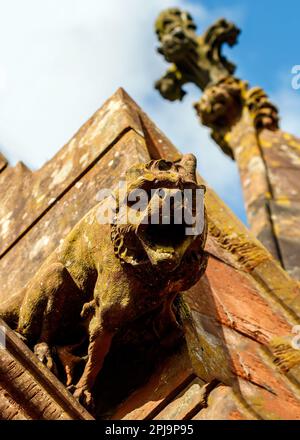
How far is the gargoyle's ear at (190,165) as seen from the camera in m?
3.43

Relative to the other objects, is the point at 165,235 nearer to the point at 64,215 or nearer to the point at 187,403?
the point at 187,403

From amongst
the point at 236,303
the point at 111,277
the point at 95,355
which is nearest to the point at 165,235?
the point at 111,277

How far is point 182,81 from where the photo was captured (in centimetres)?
1111

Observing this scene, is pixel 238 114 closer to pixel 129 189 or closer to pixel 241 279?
pixel 241 279

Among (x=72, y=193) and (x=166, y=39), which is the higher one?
(x=166, y=39)

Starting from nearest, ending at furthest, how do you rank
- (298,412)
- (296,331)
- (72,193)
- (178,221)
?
(178,221) < (298,412) < (296,331) < (72,193)

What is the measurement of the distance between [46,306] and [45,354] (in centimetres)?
19

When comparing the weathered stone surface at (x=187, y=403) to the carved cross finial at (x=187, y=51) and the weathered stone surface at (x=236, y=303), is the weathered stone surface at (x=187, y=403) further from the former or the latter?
the carved cross finial at (x=187, y=51)

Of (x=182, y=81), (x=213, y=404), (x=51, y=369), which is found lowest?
(x=213, y=404)

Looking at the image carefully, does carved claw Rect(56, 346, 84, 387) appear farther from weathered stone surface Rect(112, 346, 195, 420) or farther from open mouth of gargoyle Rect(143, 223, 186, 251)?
open mouth of gargoyle Rect(143, 223, 186, 251)

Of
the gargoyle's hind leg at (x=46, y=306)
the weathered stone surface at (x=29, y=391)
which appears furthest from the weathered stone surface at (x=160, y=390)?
the gargoyle's hind leg at (x=46, y=306)

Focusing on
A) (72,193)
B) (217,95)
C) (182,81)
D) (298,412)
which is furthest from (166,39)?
(298,412)

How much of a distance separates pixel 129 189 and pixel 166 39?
805 centimetres

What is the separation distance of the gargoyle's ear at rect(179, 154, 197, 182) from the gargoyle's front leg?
58cm
